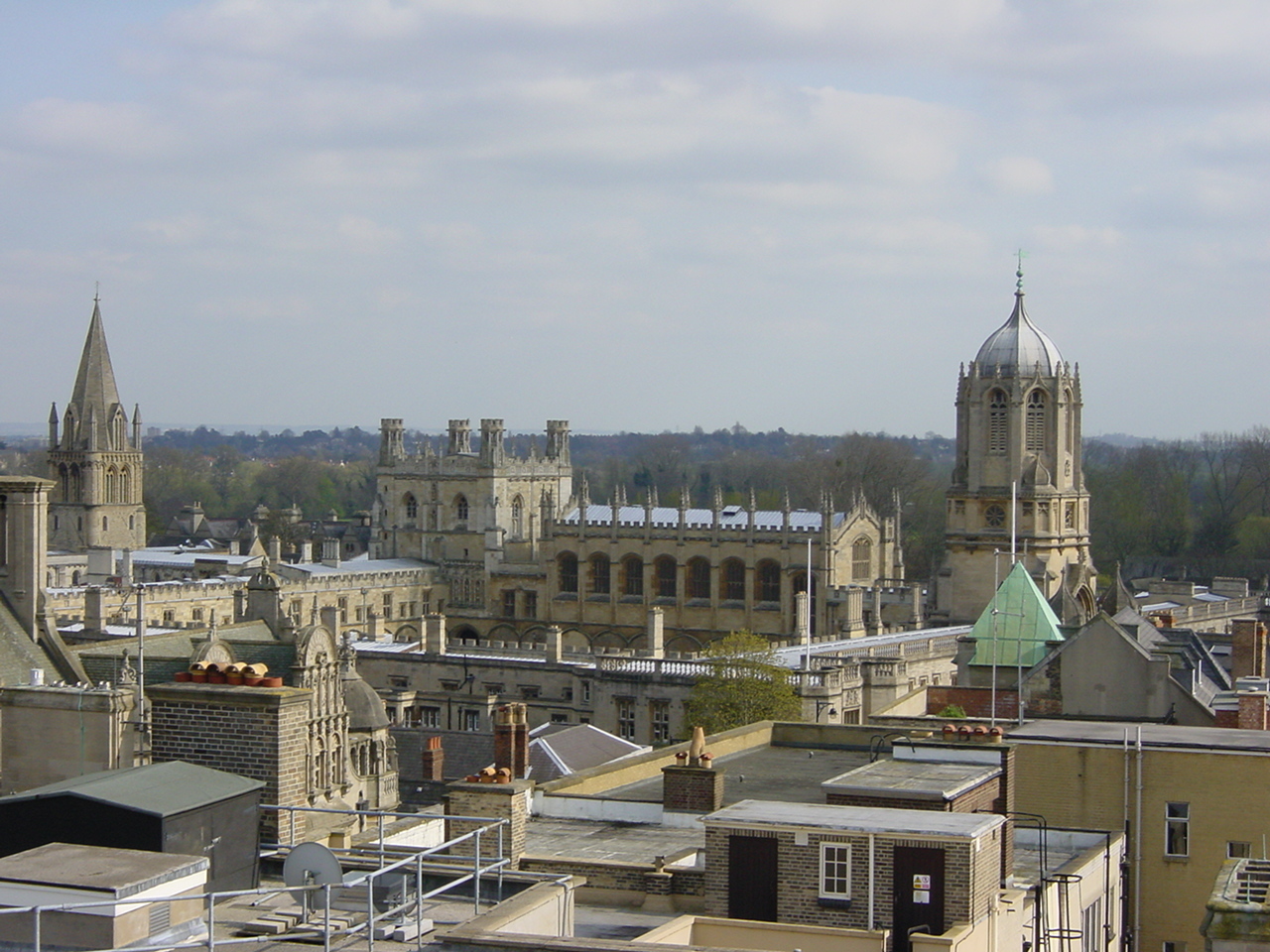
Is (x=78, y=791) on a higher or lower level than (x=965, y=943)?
higher

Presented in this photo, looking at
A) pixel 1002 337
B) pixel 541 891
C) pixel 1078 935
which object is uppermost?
pixel 1002 337

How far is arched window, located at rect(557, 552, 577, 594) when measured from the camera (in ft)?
321

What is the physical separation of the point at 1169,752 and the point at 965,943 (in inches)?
357

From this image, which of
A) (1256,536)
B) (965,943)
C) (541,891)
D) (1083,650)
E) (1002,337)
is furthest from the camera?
(1256,536)

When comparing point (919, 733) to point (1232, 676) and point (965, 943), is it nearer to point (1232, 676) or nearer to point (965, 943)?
point (965, 943)

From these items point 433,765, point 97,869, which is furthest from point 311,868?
point 433,765

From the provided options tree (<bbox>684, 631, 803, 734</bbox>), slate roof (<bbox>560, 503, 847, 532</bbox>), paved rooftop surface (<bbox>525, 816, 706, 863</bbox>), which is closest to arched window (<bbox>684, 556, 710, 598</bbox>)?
slate roof (<bbox>560, 503, 847, 532</bbox>)

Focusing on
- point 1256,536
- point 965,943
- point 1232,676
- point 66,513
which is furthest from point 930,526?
point 965,943

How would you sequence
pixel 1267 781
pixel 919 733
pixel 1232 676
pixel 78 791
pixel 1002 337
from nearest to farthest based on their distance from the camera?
pixel 78 791 < pixel 1267 781 < pixel 919 733 < pixel 1232 676 < pixel 1002 337

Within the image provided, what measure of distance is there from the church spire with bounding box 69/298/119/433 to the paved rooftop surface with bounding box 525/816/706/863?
105m

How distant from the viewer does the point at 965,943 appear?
1778 centimetres

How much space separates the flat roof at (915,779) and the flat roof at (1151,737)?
4.23 metres

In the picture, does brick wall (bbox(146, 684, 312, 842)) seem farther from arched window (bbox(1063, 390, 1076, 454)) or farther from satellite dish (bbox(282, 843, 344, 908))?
arched window (bbox(1063, 390, 1076, 454))

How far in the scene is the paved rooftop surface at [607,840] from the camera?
22.0 metres
